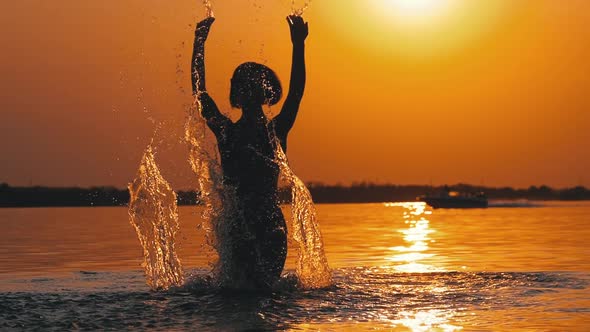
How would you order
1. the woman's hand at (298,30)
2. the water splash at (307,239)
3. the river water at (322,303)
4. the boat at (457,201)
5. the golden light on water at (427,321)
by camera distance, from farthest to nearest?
the boat at (457,201) < the water splash at (307,239) < the woman's hand at (298,30) < the river water at (322,303) < the golden light on water at (427,321)

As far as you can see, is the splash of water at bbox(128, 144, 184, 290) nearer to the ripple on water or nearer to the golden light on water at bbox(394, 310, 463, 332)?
the ripple on water

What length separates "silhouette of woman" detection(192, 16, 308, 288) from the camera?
1254cm

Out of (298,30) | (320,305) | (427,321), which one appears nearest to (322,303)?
(320,305)

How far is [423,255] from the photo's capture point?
1000 inches

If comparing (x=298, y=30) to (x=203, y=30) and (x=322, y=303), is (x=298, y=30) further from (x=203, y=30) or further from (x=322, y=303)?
(x=322, y=303)

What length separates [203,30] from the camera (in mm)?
12617

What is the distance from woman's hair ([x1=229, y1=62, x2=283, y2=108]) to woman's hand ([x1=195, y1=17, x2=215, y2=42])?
1.98ft

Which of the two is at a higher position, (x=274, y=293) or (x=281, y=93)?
(x=281, y=93)

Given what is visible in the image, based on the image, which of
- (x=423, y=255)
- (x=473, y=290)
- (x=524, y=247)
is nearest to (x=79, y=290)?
(x=473, y=290)

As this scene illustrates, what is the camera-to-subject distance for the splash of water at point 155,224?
47.0ft

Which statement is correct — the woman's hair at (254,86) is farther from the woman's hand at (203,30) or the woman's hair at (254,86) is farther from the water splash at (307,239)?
the water splash at (307,239)

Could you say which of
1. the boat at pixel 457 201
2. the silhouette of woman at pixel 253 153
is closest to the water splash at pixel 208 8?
the silhouette of woman at pixel 253 153

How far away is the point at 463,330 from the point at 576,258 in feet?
48.8

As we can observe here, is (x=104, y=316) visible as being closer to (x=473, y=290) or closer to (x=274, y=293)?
(x=274, y=293)
